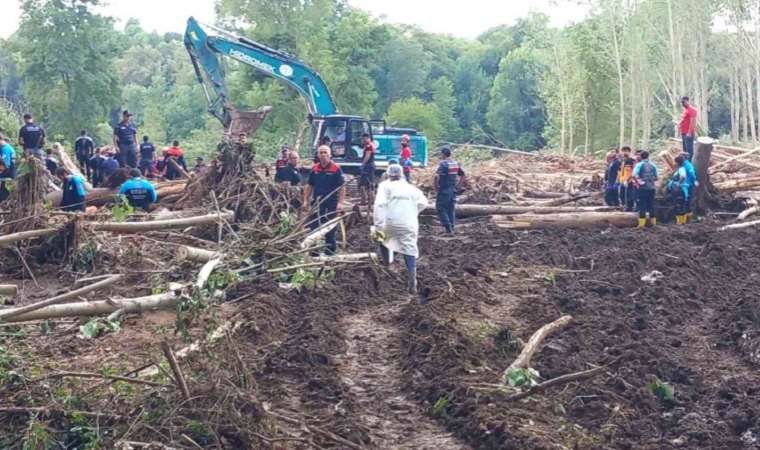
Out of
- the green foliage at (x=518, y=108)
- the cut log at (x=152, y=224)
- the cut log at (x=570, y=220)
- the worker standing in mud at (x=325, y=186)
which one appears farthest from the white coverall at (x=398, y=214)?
the green foliage at (x=518, y=108)

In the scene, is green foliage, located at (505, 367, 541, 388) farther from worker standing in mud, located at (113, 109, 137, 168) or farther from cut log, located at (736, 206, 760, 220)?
worker standing in mud, located at (113, 109, 137, 168)

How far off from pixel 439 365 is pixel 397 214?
136 inches

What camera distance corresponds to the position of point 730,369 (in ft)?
30.2

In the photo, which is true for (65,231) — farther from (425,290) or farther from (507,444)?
(507,444)

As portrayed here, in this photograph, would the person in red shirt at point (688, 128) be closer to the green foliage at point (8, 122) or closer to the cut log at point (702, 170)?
the cut log at point (702, 170)

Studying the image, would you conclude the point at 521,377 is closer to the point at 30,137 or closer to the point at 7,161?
the point at 7,161

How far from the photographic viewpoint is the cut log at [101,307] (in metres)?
8.06

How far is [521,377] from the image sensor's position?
26.4 ft

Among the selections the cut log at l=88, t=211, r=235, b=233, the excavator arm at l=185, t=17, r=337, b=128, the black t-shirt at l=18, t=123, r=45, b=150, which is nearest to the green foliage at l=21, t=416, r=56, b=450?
the cut log at l=88, t=211, r=235, b=233

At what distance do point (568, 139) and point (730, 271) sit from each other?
47232 millimetres

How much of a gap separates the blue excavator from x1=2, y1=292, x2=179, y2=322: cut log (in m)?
14.6

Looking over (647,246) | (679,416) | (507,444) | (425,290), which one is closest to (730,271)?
(647,246)

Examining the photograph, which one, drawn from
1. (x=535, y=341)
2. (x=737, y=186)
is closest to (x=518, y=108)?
(x=737, y=186)

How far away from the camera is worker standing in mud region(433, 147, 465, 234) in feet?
56.9
